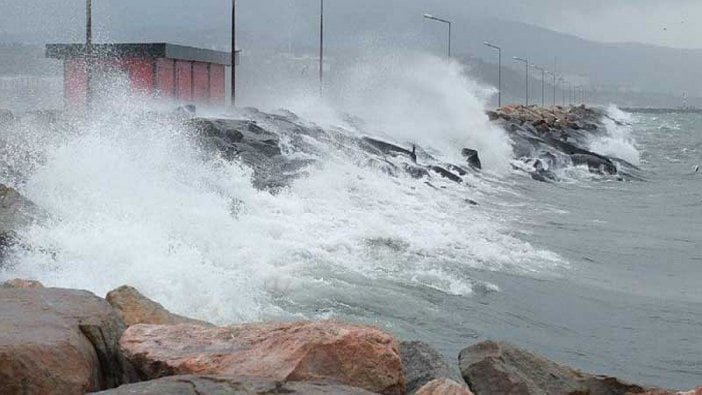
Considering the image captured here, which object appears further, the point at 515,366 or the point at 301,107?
the point at 301,107

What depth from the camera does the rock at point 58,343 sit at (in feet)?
14.5

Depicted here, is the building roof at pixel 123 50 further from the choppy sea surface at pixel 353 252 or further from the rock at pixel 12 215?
the rock at pixel 12 215

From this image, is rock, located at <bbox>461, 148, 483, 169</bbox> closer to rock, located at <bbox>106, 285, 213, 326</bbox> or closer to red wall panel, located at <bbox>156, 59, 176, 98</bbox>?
red wall panel, located at <bbox>156, 59, 176, 98</bbox>

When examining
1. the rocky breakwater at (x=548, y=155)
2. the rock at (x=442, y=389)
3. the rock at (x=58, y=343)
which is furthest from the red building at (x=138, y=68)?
the rock at (x=442, y=389)

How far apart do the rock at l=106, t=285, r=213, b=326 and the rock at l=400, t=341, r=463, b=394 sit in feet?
5.28

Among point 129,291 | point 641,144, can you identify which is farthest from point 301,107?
point 641,144

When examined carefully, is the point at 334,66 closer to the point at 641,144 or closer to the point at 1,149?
the point at 641,144

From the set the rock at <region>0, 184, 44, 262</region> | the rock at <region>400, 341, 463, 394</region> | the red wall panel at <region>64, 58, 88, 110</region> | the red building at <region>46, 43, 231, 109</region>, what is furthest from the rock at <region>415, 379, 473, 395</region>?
the red wall panel at <region>64, 58, 88, 110</region>

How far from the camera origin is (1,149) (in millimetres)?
14906

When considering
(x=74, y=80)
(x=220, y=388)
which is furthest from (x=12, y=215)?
(x=74, y=80)

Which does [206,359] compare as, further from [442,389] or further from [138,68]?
[138,68]

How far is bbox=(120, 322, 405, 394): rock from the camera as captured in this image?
477cm

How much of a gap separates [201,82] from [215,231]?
23071 millimetres

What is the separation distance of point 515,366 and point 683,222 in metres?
17.7
